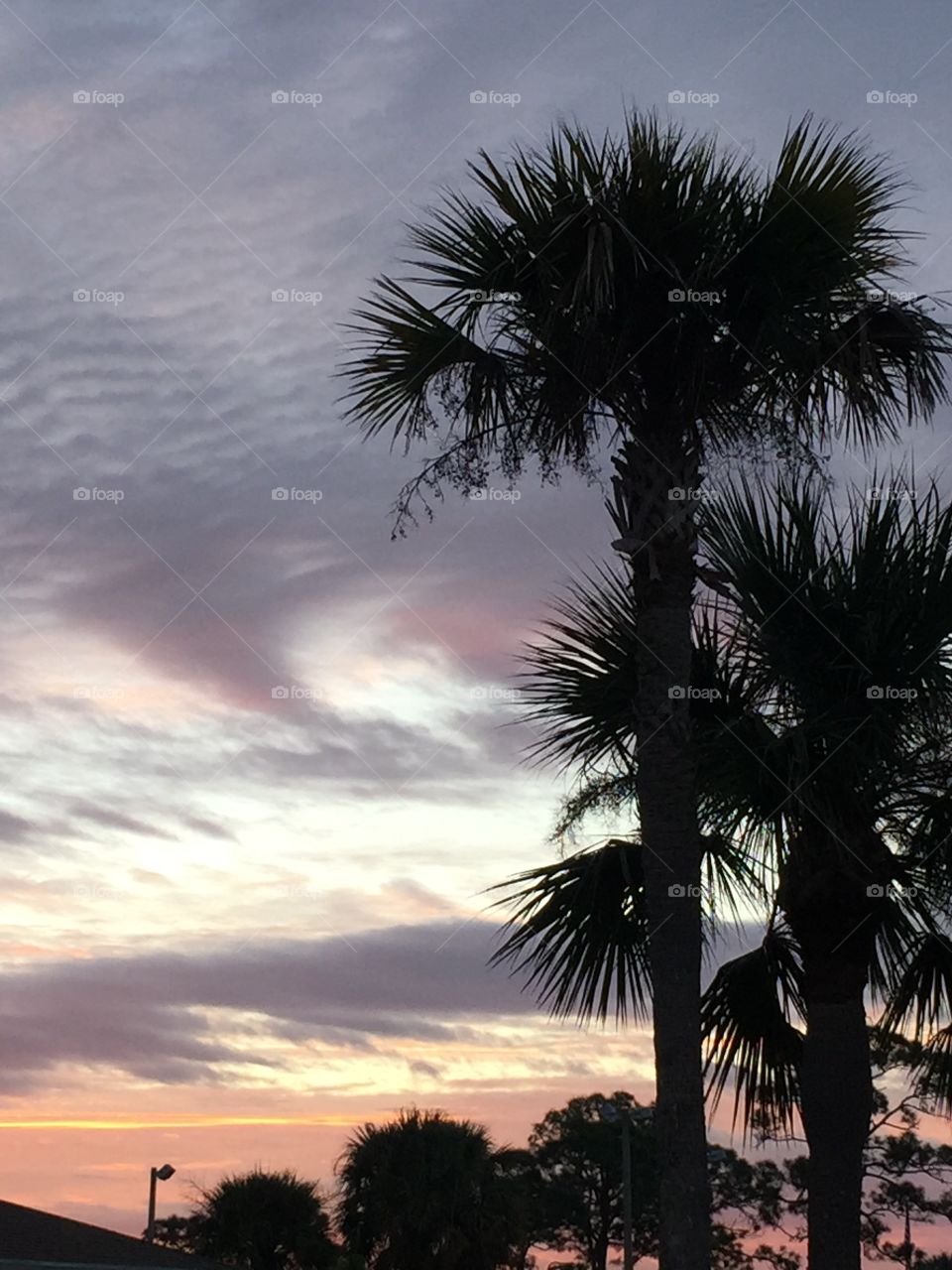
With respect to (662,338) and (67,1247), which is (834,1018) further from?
(67,1247)

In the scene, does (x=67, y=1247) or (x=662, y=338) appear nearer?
(x=662, y=338)

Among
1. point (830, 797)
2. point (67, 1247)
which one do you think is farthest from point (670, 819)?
point (67, 1247)

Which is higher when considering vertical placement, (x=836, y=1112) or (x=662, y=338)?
(x=662, y=338)

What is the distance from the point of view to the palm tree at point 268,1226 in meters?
33.5

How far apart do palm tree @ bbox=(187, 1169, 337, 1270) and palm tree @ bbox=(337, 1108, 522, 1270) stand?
354 cm

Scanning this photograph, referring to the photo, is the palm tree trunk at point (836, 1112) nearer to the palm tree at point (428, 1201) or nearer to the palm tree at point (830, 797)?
the palm tree at point (830, 797)

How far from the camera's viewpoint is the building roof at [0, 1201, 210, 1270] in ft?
61.4

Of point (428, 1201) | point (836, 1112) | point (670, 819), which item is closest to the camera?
point (836, 1112)

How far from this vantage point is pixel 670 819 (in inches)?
499

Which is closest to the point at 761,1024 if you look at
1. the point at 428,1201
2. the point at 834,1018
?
the point at 834,1018

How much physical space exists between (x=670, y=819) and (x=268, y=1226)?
81.1 ft

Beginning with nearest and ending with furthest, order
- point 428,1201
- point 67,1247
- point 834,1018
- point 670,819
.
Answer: point 834,1018, point 670,819, point 67,1247, point 428,1201

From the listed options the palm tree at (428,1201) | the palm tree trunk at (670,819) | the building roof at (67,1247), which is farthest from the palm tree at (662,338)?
the palm tree at (428,1201)

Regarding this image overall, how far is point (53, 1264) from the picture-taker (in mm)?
18594
